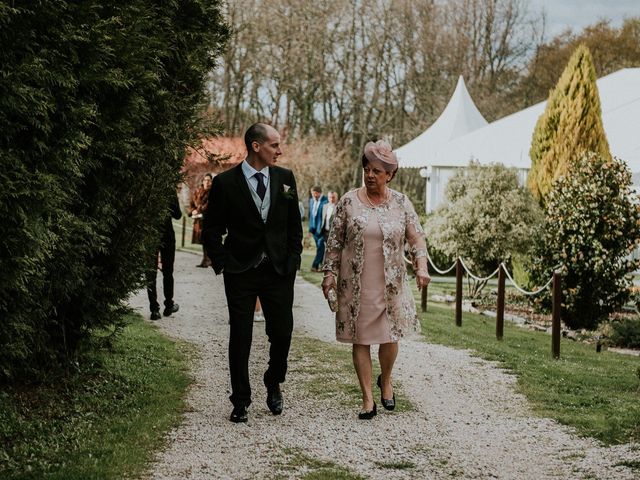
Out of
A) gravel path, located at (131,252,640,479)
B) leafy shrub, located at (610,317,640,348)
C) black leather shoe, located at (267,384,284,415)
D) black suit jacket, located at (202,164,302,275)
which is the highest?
black suit jacket, located at (202,164,302,275)

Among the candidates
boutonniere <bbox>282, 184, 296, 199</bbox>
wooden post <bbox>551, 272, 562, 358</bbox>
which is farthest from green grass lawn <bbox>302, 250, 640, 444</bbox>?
boutonniere <bbox>282, 184, 296, 199</bbox>

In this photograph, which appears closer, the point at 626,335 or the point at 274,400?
the point at 274,400

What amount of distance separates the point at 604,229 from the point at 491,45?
33.2 m

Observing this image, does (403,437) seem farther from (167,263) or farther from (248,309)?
(167,263)

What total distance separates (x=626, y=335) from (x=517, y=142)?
10.7m

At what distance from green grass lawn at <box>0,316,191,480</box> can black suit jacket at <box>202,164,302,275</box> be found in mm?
1223

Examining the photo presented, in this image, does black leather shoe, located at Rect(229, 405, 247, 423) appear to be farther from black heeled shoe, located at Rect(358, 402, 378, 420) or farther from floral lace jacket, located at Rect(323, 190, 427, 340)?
floral lace jacket, located at Rect(323, 190, 427, 340)

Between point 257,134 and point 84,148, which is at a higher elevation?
point 257,134

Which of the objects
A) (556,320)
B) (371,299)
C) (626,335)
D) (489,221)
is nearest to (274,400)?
(371,299)

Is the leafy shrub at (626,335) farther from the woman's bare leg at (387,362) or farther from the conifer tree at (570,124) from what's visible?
the woman's bare leg at (387,362)

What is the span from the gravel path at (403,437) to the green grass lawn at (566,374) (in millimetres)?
211

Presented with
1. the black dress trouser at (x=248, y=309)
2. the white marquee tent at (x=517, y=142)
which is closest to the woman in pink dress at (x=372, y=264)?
the black dress trouser at (x=248, y=309)

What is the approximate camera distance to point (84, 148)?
19.6 feet

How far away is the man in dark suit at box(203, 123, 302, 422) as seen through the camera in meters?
6.39
